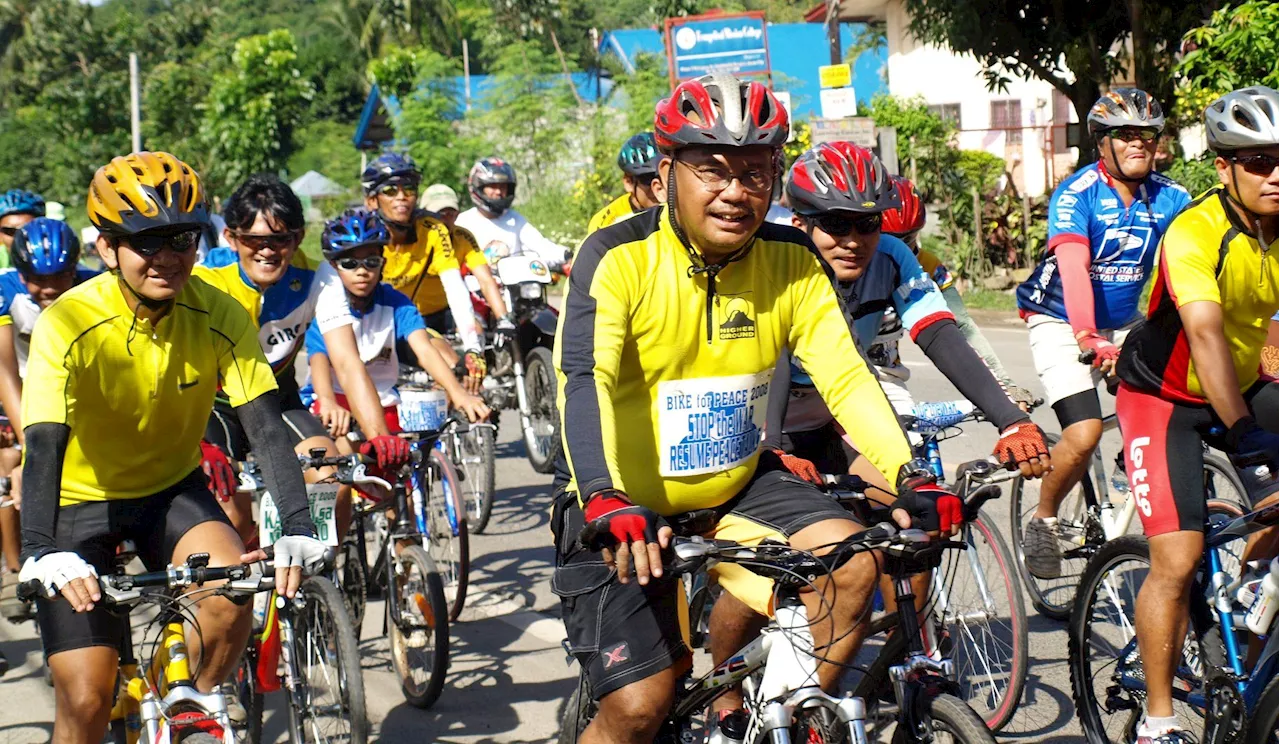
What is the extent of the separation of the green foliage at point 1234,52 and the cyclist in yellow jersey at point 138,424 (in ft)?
Answer: 45.7

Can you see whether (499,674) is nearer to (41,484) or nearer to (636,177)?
(41,484)

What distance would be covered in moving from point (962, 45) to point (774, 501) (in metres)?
18.6

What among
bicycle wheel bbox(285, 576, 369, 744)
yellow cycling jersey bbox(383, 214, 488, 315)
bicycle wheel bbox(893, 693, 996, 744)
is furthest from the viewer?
yellow cycling jersey bbox(383, 214, 488, 315)

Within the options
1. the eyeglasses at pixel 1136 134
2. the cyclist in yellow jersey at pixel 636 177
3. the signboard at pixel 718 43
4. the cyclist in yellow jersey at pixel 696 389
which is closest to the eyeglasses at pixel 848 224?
the cyclist in yellow jersey at pixel 696 389

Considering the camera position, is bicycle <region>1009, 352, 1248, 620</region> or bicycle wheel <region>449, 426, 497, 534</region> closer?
bicycle <region>1009, 352, 1248, 620</region>

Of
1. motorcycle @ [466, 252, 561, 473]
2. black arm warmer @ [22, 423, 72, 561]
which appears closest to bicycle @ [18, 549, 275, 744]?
black arm warmer @ [22, 423, 72, 561]

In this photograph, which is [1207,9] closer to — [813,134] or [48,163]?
[813,134]

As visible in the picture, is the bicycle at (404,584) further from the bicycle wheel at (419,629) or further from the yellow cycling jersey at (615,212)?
the yellow cycling jersey at (615,212)

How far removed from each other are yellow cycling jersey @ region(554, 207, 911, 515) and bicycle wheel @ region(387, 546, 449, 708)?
2.35m

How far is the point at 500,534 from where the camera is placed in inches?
374

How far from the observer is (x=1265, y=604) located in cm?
424

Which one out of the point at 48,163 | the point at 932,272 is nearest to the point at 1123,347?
the point at 932,272

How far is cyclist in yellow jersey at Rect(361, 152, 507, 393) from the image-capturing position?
9383 millimetres

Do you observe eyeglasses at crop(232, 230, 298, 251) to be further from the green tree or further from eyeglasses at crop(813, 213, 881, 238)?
the green tree
